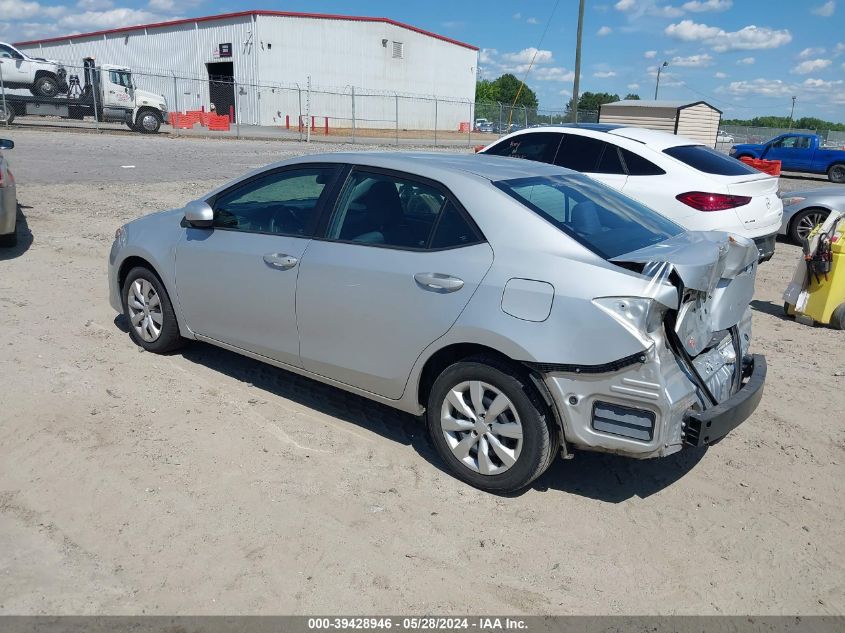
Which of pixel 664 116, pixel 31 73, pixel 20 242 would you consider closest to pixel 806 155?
pixel 664 116

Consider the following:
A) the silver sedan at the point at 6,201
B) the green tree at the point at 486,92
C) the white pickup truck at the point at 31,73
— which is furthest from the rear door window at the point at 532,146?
the green tree at the point at 486,92

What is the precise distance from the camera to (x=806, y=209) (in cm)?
1067

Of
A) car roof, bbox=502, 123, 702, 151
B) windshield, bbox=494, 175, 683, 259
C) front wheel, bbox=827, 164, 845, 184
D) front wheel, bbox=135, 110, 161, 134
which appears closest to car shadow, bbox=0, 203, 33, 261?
car roof, bbox=502, 123, 702, 151

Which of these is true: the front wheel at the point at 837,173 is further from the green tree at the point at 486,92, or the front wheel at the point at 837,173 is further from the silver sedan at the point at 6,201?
the green tree at the point at 486,92

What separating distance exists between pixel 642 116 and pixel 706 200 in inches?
→ 572

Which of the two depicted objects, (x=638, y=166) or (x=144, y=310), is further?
(x=638, y=166)

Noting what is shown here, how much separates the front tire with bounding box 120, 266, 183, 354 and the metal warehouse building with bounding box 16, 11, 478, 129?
36.9 metres

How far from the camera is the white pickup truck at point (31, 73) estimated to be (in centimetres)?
2739

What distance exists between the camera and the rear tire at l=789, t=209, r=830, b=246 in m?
10.6

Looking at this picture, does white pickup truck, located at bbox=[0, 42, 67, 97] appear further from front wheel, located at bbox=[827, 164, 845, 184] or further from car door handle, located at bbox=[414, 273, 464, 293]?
front wheel, located at bbox=[827, 164, 845, 184]

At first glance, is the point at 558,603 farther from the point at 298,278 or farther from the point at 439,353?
the point at 298,278

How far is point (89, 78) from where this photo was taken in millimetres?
29797

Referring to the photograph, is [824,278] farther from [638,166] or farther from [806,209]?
[806,209]

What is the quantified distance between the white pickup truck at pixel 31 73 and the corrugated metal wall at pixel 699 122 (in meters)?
23.9
